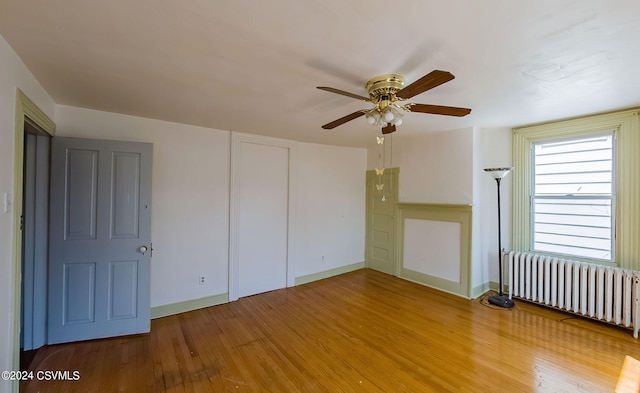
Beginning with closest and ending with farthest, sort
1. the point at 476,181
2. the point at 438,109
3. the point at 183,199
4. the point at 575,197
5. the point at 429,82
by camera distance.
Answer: the point at 429,82
the point at 438,109
the point at 575,197
the point at 183,199
the point at 476,181

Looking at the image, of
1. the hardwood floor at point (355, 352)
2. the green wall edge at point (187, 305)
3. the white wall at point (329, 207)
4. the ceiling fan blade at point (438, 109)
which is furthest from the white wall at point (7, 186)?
the white wall at point (329, 207)

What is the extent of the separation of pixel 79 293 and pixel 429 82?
3.59m

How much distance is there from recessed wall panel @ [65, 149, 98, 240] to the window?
17.1 ft

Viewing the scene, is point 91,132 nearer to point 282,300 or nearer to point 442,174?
point 282,300

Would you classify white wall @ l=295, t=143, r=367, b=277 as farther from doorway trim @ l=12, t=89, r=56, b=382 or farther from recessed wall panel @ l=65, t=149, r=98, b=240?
doorway trim @ l=12, t=89, r=56, b=382

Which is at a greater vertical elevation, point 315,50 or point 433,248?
point 315,50

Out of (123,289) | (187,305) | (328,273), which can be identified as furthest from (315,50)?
(328,273)

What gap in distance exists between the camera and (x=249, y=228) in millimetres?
3914

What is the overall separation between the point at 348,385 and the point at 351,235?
10.5ft

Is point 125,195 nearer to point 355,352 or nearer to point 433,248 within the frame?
point 355,352

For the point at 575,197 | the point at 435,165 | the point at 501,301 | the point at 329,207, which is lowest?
the point at 501,301

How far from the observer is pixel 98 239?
2.68m

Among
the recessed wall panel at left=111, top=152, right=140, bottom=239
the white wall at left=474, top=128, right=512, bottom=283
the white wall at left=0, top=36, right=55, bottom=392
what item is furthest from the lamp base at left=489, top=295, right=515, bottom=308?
the white wall at left=0, top=36, right=55, bottom=392

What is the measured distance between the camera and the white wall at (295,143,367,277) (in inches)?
177
